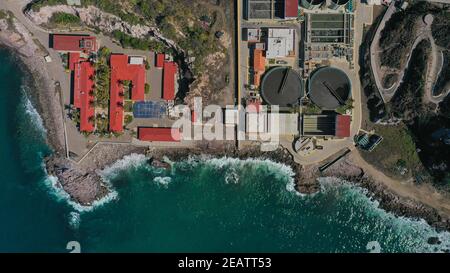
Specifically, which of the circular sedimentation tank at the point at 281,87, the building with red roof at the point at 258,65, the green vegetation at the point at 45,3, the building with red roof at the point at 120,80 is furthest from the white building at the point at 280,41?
the green vegetation at the point at 45,3

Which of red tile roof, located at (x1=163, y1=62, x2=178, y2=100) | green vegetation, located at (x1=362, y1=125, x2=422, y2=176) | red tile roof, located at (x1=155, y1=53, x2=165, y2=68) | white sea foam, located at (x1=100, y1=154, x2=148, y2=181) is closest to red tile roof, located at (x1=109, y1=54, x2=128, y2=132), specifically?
red tile roof, located at (x1=155, y1=53, x2=165, y2=68)

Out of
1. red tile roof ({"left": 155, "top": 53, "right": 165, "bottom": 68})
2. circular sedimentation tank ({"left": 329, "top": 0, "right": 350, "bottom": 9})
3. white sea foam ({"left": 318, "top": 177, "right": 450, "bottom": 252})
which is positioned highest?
circular sedimentation tank ({"left": 329, "top": 0, "right": 350, "bottom": 9})

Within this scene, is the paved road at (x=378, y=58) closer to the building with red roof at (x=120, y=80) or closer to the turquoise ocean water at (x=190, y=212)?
the turquoise ocean water at (x=190, y=212)

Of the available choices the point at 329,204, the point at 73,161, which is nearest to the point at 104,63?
the point at 73,161

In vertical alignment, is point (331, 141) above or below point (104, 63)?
below

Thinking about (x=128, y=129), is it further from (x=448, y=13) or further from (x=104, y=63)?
(x=448, y=13)

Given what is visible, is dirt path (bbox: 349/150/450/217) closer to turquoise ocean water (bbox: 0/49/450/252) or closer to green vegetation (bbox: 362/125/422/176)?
green vegetation (bbox: 362/125/422/176)

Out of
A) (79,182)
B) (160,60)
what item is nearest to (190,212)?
(79,182)
